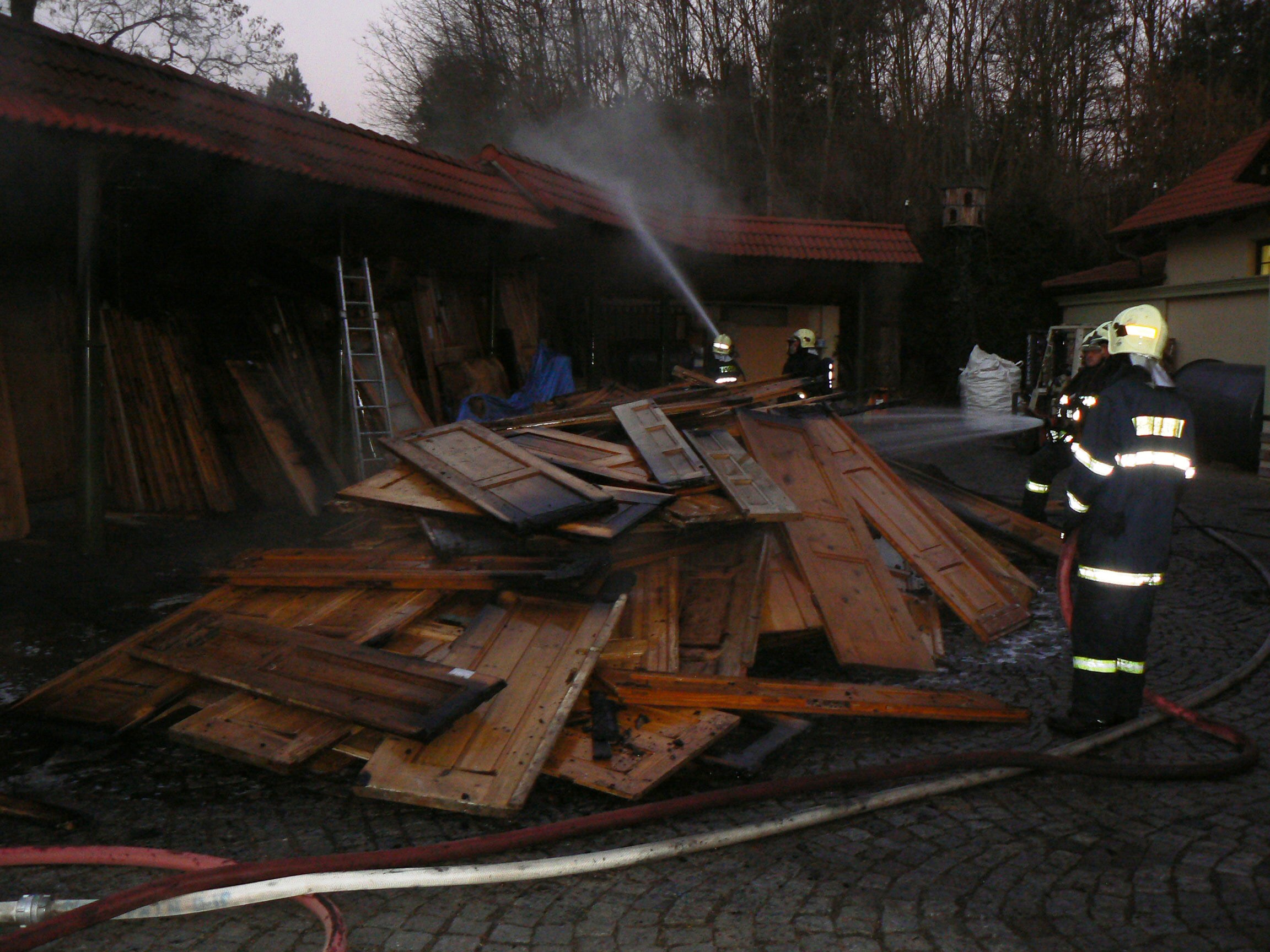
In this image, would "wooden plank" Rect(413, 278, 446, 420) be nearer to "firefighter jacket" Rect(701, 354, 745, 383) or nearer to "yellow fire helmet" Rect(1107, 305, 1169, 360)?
"firefighter jacket" Rect(701, 354, 745, 383)

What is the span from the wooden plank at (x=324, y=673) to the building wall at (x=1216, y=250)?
57.1 feet

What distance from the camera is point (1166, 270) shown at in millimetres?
19141

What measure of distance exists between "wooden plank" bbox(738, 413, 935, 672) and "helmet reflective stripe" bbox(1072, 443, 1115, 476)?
1528 millimetres

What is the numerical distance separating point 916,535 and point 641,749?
3278 millimetres

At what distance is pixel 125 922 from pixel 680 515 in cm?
335

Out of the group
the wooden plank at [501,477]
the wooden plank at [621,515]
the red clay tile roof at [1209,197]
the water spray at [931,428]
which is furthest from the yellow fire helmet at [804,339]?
the red clay tile roof at [1209,197]

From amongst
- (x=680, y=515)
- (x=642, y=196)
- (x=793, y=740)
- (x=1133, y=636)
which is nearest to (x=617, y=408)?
(x=680, y=515)

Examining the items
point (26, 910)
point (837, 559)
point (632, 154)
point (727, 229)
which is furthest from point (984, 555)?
point (632, 154)

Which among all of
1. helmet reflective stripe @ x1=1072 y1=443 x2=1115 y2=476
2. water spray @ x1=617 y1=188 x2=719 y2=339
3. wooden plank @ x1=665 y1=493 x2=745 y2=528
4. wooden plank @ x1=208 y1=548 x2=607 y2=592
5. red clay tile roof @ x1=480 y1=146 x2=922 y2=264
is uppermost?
red clay tile roof @ x1=480 y1=146 x2=922 y2=264

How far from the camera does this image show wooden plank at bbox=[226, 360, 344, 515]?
28.5 feet

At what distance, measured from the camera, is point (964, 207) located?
2227 cm

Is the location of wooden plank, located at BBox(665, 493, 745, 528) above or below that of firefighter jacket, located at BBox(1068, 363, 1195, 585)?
below

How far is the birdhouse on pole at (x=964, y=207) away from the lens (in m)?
22.2

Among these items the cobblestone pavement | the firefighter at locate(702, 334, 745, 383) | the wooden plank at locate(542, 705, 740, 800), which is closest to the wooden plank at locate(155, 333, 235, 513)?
the cobblestone pavement
